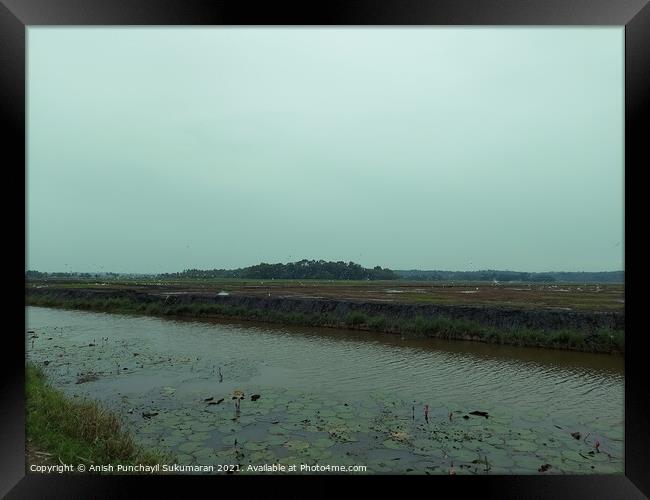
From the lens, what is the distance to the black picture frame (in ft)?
5.28

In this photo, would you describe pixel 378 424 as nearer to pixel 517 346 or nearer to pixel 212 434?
pixel 212 434

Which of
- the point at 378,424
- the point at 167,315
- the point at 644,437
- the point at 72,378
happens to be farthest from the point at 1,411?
the point at 167,315

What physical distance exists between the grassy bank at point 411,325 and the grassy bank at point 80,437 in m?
7.44

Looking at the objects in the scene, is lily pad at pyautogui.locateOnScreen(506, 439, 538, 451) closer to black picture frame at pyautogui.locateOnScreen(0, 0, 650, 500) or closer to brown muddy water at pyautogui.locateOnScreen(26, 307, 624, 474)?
brown muddy water at pyautogui.locateOnScreen(26, 307, 624, 474)

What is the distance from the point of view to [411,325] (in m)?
9.57

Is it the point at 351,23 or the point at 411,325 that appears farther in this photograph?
the point at 411,325

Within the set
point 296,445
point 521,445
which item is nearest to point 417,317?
point 521,445

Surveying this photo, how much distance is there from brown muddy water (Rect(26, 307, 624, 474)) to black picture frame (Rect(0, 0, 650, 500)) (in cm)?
134

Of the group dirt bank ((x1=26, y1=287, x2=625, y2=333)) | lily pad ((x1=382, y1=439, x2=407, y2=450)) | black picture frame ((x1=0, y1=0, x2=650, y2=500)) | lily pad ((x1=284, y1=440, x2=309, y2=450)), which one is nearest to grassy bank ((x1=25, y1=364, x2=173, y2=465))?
lily pad ((x1=284, y1=440, x2=309, y2=450))

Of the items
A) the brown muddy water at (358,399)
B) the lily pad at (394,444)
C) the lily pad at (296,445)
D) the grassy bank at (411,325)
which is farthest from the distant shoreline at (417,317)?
the lily pad at (296,445)

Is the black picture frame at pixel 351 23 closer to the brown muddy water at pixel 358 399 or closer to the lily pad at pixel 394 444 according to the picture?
the brown muddy water at pixel 358 399

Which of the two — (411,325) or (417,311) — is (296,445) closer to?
(411,325)

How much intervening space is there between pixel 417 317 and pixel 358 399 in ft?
18.7

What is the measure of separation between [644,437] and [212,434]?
3072 mm
